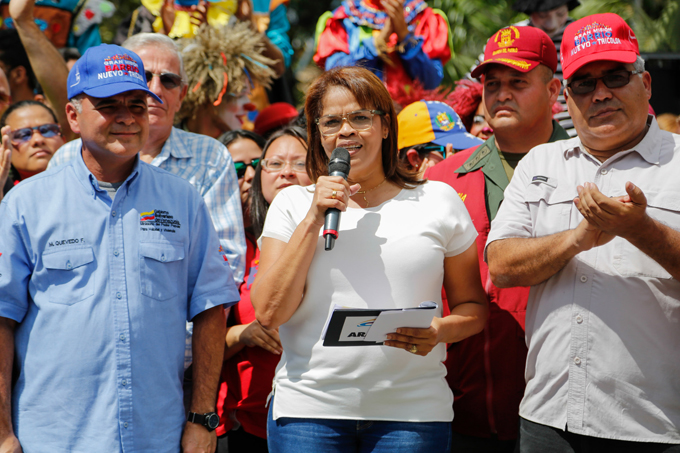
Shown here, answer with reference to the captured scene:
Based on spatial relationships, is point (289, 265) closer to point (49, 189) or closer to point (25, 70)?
point (49, 189)

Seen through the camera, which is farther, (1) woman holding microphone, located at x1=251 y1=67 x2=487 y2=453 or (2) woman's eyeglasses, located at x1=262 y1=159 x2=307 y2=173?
(2) woman's eyeglasses, located at x1=262 y1=159 x2=307 y2=173

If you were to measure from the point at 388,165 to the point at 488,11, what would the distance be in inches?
337

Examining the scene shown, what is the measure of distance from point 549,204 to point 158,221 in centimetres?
168

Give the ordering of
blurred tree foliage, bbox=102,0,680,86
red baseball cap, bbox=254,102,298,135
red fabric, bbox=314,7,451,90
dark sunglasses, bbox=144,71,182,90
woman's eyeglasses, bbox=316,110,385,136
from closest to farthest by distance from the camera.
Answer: woman's eyeglasses, bbox=316,110,385,136, dark sunglasses, bbox=144,71,182,90, red baseball cap, bbox=254,102,298,135, red fabric, bbox=314,7,451,90, blurred tree foliage, bbox=102,0,680,86

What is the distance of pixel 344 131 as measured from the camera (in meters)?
2.84

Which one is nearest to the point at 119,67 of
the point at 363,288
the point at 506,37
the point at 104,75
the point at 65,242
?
the point at 104,75

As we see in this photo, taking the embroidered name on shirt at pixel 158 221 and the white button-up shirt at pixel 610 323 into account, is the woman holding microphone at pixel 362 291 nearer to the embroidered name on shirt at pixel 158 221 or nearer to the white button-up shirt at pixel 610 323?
the white button-up shirt at pixel 610 323

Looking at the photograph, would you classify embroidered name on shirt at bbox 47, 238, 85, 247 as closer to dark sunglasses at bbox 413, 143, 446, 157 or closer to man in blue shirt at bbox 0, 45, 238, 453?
man in blue shirt at bbox 0, 45, 238, 453

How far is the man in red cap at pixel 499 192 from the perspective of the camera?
320 centimetres

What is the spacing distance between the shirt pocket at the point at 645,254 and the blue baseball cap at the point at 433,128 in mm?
1702

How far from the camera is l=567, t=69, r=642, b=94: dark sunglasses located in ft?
9.05

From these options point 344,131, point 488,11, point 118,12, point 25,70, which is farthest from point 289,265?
point 118,12

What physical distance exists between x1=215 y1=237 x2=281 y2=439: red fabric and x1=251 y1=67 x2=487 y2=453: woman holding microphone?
2.42 ft

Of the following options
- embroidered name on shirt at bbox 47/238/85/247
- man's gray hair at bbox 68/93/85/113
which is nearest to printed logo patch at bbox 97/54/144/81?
man's gray hair at bbox 68/93/85/113
